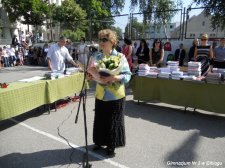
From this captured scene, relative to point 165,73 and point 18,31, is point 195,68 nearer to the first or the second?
point 165,73

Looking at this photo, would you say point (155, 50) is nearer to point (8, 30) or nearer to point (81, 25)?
point (81, 25)

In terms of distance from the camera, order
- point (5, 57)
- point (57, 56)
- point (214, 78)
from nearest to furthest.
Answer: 1. point (214, 78)
2. point (57, 56)
3. point (5, 57)

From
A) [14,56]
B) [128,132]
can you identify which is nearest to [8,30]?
[14,56]

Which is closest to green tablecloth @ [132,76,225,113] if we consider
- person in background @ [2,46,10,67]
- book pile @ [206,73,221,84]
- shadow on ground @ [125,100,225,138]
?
book pile @ [206,73,221,84]

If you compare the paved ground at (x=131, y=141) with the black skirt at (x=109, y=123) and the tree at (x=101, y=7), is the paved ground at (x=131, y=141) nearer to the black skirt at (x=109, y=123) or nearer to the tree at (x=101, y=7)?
the black skirt at (x=109, y=123)

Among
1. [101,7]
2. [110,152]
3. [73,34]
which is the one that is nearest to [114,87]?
[110,152]

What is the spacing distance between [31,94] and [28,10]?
23884 mm

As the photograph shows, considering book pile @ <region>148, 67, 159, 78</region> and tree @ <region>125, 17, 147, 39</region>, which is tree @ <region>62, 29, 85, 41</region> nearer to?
tree @ <region>125, 17, 147, 39</region>

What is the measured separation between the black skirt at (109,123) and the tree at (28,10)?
2389 centimetres

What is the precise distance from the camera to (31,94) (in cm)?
490

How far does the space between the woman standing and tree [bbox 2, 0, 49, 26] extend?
23.9 metres

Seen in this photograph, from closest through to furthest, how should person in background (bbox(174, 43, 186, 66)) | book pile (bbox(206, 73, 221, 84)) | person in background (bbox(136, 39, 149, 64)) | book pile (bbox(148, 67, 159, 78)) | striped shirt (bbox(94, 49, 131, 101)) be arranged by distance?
striped shirt (bbox(94, 49, 131, 101)), book pile (bbox(206, 73, 221, 84)), book pile (bbox(148, 67, 159, 78)), person in background (bbox(136, 39, 149, 64)), person in background (bbox(174, 43, 186, 66))

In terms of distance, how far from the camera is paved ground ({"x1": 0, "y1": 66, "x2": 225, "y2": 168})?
11.5 feet

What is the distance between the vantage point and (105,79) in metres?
3.17
